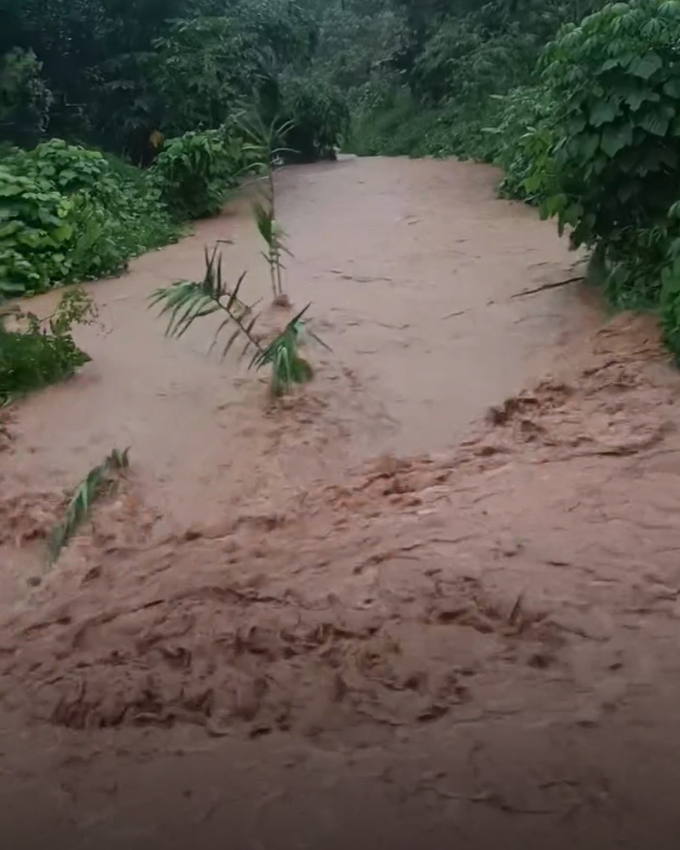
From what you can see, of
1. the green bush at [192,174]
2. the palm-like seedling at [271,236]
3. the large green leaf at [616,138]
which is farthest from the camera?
the green bush at [192,174]

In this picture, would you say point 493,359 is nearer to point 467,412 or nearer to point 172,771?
point 467,412

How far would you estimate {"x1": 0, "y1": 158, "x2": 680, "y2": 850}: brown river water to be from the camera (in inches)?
80.5

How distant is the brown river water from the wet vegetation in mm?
671

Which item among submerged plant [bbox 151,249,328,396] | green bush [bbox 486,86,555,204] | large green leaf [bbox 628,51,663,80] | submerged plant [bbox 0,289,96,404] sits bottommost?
submerged plant [bbox 0,289,96,404]

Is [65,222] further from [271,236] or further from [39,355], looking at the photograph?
[39,355]

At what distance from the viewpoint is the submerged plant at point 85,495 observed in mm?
4398

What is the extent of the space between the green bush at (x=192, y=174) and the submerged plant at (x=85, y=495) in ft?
20.2

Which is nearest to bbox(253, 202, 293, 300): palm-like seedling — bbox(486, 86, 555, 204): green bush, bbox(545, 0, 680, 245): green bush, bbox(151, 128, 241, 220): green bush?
bbox(545, 0, 680, 245): green bush

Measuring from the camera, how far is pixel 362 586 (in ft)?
11.7

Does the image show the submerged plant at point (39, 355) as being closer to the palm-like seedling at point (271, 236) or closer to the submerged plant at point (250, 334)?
the submerged plant at point (250, 334)

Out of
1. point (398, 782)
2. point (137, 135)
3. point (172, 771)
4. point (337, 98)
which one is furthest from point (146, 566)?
point (337, 98)

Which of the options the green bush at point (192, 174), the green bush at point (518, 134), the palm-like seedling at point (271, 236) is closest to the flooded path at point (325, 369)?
the palm-like seedling at point (271, 236)

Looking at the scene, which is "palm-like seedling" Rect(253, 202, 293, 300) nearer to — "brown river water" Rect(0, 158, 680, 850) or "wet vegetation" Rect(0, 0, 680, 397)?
"wet vegetation" Rect(0, 0, 680, 397)

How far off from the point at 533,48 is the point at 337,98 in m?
2.77
